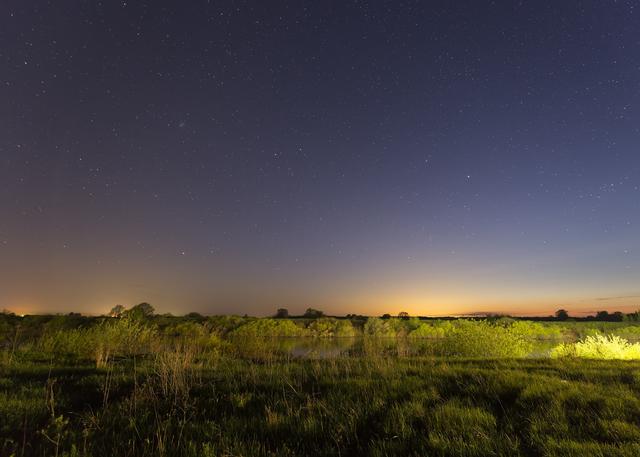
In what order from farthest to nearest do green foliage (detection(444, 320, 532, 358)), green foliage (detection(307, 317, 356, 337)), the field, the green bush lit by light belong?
green foliage (detection(307, 317, 356, 337)) → green foliage (detection(444, 320, 532, 358)) → the green bush lit by light → the field

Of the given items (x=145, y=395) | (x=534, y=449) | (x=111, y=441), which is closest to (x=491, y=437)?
(x=534, y=449)

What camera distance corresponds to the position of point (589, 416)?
6371 mm

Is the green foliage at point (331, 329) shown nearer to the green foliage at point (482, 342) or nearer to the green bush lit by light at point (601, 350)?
the green foliage at point (482, 342)

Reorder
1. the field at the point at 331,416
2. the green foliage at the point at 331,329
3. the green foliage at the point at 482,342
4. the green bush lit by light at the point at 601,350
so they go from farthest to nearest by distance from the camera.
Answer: the green foliage at the point at 331,329
the green foliage at the point at 482,342
the green bush lit by light at the point at 601,350
the field at the point at 331,416

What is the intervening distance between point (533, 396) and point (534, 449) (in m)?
3.19

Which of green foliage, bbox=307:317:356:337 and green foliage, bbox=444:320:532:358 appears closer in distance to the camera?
green foliage, bbox=444:320:532:358

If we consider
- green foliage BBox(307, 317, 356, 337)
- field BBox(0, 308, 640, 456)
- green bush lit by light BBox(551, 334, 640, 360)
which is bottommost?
green foliage BBox(307, 317, 356, 337)

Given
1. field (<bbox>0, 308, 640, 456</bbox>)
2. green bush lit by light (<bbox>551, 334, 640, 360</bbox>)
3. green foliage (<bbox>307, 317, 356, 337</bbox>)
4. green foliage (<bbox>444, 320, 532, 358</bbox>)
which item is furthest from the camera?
green foliage (<bbox>307, 317, 356, 337</bbox>)

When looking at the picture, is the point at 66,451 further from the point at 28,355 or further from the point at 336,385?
the point at 28,355

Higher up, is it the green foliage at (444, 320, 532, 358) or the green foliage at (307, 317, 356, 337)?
the green foliage at (444, 320, 532, 358)

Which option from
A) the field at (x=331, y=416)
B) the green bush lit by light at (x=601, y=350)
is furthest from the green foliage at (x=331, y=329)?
the field at (x=331, y=416)

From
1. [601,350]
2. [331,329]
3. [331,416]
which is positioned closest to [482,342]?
[601,350]

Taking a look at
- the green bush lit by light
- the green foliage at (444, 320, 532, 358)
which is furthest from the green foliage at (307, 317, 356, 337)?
the green bush lit by light

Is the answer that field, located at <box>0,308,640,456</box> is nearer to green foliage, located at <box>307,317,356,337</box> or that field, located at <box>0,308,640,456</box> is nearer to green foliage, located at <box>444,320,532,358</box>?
green foliage, located at <box>444,320,532,358</box>
